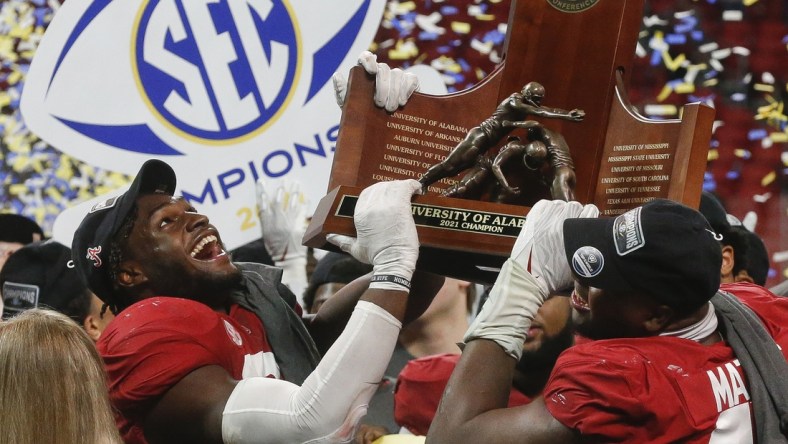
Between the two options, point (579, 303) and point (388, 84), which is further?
point (388, 84)

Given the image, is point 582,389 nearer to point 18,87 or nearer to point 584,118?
point 584,118

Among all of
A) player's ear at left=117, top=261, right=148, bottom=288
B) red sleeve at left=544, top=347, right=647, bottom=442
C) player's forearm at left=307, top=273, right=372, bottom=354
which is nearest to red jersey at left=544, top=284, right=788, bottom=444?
red sleeve at left=544, top=347, right=647, bottom=442

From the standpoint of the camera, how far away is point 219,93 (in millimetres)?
4258

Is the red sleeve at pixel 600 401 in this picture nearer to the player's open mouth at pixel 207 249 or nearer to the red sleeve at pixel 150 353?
the red sleeve at pixel 150 353

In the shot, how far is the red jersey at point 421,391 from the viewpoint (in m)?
3.08

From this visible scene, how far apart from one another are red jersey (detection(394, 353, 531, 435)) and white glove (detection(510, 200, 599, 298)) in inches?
48.7

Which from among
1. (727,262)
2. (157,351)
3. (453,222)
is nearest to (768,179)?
(727,262)

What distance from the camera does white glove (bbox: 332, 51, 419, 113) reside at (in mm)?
Result: 2195

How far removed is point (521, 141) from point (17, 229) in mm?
2653

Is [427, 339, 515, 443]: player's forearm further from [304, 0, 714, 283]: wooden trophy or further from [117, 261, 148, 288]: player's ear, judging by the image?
[117, 261, 148, 288]: player's ear

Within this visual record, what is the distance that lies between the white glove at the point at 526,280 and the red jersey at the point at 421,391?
1.24 m

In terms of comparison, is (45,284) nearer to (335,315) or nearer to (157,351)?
(335,315)

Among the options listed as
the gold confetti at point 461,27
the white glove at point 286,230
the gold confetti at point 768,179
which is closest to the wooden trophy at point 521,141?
the white glove at point 286,230

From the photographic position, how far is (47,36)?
439 cm
